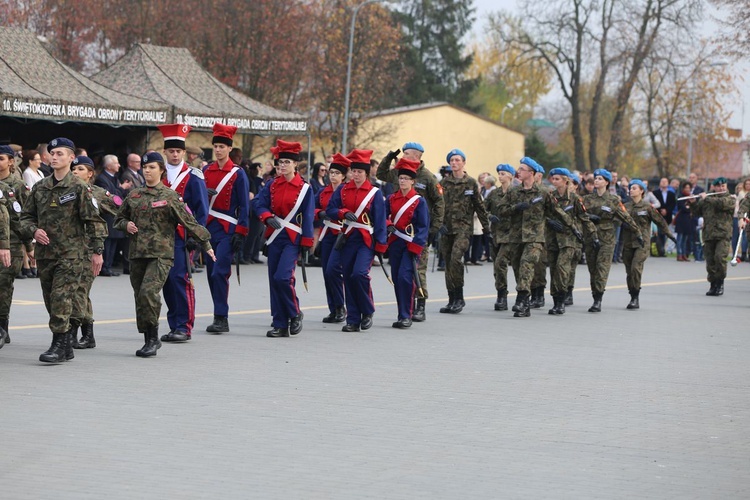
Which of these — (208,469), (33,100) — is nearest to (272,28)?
(33,100)

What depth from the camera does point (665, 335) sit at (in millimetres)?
15125

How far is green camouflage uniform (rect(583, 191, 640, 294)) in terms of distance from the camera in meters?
18.0

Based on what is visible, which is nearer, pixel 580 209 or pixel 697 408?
pixel 697 408

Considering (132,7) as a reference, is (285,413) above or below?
below

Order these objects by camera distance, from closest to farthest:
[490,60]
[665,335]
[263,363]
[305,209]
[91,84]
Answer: [263,363] < [305,209] < [665,335] < [91,84] < [490,60]

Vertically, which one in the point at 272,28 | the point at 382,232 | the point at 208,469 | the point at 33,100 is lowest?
the point at 208,469

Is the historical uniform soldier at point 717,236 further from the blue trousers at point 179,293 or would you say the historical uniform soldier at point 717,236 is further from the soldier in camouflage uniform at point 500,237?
the blue trousers at point 179,293

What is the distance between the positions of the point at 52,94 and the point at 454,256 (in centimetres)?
898

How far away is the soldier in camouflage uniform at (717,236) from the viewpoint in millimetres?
21609

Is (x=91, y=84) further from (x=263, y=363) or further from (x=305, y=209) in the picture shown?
(x=263, y=363)

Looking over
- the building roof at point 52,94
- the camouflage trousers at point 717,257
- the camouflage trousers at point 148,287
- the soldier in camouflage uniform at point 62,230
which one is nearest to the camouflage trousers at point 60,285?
the soldier in camouflage uniform at point 62,230

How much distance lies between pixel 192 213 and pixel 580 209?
7.14 metres

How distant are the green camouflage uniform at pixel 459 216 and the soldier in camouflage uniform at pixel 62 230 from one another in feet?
20.8

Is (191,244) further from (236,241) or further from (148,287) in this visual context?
(236,241)
